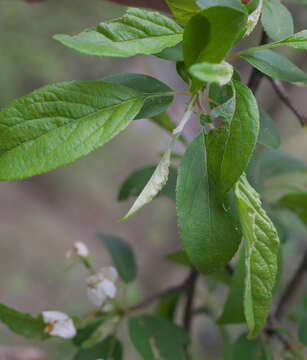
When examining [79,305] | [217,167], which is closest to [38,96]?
[217,167]

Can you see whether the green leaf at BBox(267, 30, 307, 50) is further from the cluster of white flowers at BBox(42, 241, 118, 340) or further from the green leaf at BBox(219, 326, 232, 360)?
the green leaf at BBox(219, 326, 232, 360)

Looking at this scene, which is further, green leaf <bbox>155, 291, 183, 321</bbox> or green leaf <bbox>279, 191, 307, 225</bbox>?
green leaf <bbox>155, 291, 183, 321</bbox>

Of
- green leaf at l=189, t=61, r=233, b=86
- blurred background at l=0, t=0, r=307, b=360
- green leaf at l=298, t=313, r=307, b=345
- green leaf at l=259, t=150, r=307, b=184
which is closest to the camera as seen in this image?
green leaf at l=189, t=61, r=233, b=86

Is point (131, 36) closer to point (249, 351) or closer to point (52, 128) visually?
point (52, 128)

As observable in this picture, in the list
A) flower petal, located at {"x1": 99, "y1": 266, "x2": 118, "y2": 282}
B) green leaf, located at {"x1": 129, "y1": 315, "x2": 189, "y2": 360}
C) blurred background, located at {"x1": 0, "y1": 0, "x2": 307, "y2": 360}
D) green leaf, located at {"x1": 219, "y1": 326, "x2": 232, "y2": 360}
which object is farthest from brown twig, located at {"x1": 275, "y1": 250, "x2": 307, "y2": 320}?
blurred background, located at {"x1": 0, "y1": 0, "x2": 307, "y2": 360}

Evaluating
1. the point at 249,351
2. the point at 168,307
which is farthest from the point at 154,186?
the point at 168,307

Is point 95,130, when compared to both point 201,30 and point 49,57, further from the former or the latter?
point 49,57
